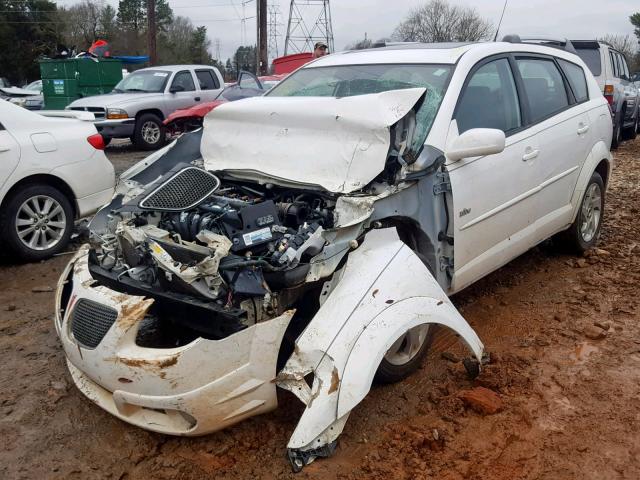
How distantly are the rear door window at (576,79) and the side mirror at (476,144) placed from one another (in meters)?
1.89

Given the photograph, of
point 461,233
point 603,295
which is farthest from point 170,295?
point 603,295

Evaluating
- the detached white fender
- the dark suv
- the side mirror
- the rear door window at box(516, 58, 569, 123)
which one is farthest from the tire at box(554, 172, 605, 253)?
the dark suv

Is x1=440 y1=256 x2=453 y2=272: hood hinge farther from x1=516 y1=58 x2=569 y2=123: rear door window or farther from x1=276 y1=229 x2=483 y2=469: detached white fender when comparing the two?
x1=516 y1=58 x2=569 y2=123: rear door window

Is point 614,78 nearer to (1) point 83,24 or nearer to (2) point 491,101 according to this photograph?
(2) point 491,101

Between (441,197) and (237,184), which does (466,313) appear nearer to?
(441,197)

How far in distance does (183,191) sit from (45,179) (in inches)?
103

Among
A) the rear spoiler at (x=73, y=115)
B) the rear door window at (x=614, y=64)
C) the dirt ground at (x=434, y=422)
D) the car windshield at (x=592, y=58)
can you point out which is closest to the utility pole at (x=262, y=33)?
the rear door window at (x=614, y=64)

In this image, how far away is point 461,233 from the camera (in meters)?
3.56

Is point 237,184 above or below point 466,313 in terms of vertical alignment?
above

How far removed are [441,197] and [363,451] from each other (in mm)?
1478

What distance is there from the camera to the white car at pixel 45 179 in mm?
5105

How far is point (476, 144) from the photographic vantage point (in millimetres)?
3363

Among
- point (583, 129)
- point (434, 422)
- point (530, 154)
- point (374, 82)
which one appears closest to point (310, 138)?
point (374, 82)

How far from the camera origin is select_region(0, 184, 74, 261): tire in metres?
5.14
